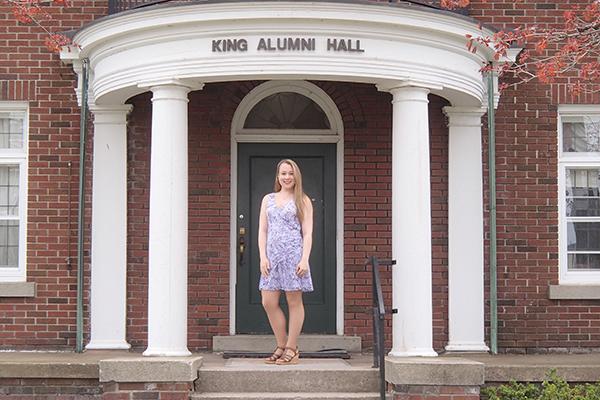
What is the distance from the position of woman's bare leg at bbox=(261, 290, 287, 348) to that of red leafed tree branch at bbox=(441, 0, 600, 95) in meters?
3.00

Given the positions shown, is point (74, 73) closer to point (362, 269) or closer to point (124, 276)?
point (124, 276)

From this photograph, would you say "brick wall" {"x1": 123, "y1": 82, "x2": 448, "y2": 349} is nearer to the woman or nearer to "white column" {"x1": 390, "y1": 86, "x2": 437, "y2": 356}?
"white column" {"x1": 390, "y1": 86, "x2": 437, "y2": 356}

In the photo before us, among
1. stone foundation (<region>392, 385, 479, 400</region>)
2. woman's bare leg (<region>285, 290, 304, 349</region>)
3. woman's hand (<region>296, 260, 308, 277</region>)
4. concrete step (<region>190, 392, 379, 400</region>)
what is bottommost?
concrete step (<region>190, 392, 379, 400</region>)

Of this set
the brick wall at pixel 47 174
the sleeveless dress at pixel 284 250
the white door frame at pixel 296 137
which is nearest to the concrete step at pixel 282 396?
the sleeveless dress at pixel 284 250

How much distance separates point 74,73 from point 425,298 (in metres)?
4.72

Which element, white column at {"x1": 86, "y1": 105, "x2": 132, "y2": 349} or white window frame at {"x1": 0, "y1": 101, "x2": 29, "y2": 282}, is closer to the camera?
white column at {"x1": 86, "y1": 105, "x2": 132, "y2": 349}

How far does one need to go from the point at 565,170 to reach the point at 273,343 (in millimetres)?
3835

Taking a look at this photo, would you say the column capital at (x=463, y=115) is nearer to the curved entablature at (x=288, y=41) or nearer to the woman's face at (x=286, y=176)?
the curved entablature at (x=288, y=41)

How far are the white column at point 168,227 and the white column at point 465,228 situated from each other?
10.6 feet

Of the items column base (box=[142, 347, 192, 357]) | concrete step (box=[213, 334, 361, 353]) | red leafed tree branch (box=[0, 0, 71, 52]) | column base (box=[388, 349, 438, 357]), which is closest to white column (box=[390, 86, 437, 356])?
column base (box=[388, 349, 438, 357])

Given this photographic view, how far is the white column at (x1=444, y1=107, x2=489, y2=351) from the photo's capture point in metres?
12.3

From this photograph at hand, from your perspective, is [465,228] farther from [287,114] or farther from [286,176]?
[286,176]

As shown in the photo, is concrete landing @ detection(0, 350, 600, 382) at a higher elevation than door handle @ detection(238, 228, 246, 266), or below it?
below

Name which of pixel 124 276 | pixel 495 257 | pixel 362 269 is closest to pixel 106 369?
pixel 124 276
